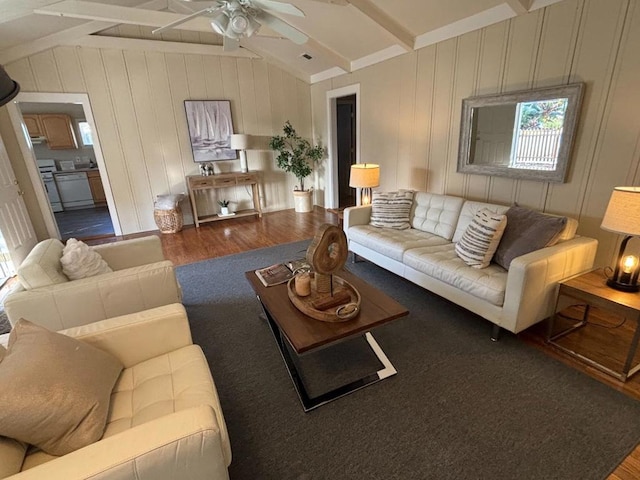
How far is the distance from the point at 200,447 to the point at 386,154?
4162 millimetres

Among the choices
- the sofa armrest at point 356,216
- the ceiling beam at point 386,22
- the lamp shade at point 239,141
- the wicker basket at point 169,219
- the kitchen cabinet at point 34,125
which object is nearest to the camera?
the ceiling beam at point 386,22

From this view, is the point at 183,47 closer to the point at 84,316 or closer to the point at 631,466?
the point at 84,316

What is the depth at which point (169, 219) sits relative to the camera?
4.98 m

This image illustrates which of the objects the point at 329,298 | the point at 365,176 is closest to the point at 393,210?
the point at 365,176

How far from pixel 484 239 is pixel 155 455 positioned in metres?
2.31

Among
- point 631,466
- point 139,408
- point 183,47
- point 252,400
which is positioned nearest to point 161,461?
point 139,408

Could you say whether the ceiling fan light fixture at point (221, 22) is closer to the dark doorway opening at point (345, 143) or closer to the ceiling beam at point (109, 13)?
the ceiling beam at point (109, 13)

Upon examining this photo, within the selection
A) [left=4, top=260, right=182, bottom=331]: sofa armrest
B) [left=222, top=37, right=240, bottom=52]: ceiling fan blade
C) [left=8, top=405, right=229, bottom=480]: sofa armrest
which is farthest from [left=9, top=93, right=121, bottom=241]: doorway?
[left=8, top=405, right=229, bottom=480]: sofa armrest

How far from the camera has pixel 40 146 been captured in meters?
6.98

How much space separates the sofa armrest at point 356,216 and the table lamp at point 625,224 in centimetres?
206

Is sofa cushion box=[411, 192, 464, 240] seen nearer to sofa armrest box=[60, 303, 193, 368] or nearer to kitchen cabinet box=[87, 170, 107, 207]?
sofa armrest box=[60, 303, 193, 368]

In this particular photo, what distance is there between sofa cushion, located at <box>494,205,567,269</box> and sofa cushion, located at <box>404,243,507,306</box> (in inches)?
5.1

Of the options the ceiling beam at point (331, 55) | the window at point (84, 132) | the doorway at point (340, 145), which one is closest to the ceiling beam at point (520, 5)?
the ceiling beam at point (331, 55)

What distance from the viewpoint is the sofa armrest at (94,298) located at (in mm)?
1783
